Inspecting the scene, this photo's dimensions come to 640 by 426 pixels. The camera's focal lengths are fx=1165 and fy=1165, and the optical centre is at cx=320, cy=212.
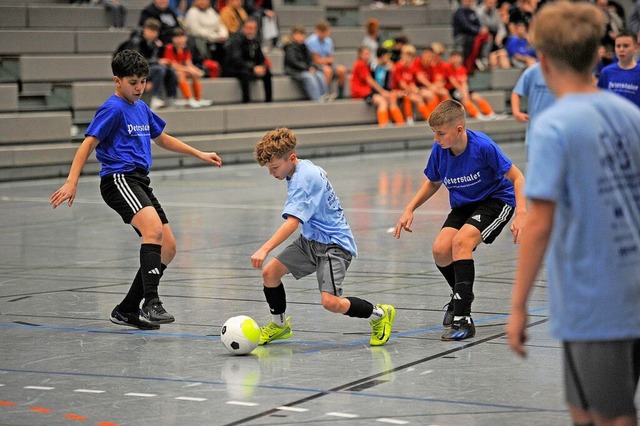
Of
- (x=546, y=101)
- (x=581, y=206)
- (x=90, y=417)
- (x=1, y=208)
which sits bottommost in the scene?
(x=1, y=208)

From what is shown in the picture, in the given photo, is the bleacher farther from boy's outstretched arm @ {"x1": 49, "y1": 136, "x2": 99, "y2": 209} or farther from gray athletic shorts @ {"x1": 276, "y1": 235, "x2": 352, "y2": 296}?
gray athletic shorts @ {"x1": 276, "y1": 235, "x2": 352, "y2": 296}

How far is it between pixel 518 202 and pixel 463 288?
0.68 meters

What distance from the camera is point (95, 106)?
20609mm

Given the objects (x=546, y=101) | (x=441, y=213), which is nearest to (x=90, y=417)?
(x=546, y=101)

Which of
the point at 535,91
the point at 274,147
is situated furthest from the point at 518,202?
the point at 535,91

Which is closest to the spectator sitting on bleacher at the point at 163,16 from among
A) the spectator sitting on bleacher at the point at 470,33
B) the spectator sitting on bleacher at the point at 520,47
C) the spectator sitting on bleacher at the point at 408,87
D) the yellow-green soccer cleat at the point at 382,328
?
the spectator sitting on bleacher at the point at 408,87

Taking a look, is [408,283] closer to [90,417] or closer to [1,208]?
[90,417]

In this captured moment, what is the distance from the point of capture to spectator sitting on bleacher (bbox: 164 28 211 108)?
2158 centimetres

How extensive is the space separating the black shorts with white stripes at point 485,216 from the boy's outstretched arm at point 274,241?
1.36 meters

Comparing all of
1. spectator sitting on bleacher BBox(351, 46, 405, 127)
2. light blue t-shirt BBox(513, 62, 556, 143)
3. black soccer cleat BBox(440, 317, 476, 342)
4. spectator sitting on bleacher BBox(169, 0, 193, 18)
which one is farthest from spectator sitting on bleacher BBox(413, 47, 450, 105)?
black soccer cleat BBox(440, 317, 476, 342)

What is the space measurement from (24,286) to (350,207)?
6066 millimetres

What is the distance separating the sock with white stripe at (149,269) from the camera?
7836 mm

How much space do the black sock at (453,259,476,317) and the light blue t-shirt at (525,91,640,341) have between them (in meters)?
3.78

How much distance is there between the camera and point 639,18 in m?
18.5
